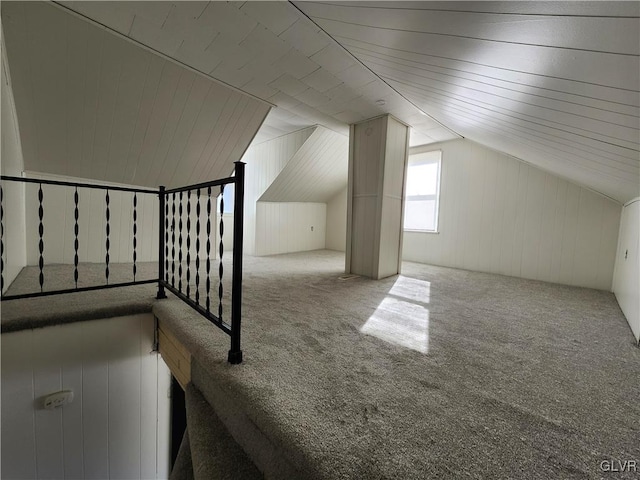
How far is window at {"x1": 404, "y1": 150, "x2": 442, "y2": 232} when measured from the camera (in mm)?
4520

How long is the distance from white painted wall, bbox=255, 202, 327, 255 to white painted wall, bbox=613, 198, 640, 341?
4.52m

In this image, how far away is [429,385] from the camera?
1.15m

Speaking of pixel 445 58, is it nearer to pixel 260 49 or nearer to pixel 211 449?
pixel 260 49

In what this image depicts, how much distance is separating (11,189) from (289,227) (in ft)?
12.7

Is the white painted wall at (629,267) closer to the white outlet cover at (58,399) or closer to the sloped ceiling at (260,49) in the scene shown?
the sloped ceiling at (260,49)

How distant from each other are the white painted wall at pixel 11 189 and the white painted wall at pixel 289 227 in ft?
9.60

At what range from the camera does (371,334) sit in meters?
1.66

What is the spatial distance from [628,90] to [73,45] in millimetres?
3027

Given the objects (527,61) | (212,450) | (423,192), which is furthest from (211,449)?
(423,192)

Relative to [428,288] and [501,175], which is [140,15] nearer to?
[428,288]

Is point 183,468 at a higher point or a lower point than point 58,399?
lower

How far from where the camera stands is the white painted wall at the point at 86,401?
1597 millimetres

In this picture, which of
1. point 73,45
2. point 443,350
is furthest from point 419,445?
point 73,45

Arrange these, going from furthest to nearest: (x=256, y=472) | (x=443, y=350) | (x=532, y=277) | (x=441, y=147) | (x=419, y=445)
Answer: (x=441, y=147) → (x=532, y=277) → (x=443, y=350) → (x=256, y=472) → (x=419, y=445)
